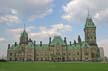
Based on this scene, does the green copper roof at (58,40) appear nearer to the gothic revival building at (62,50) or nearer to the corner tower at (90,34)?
the gothic revival building at (62,50)

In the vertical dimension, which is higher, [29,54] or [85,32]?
[85,32]

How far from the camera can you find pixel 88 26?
5236 inches

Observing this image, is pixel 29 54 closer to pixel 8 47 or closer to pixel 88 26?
pixel 8 47

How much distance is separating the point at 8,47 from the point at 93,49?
44.5 meters

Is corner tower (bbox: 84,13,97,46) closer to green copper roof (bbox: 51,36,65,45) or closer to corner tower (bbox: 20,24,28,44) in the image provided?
green copper roof (bbox: 51,36,65,45)

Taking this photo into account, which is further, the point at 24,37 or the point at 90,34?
the point at 24,37

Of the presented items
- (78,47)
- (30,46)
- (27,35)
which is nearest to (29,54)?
(30,46)

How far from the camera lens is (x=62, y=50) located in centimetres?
12912

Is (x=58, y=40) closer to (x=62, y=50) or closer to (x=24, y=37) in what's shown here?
(x=62, y=50)

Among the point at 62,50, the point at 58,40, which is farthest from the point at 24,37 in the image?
the point at 62,50

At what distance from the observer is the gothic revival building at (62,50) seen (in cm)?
12719

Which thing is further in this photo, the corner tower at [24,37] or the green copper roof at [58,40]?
the corner tower at [24,37]

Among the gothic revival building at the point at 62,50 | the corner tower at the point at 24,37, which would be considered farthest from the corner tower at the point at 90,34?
the corner tower at the point at 24,37

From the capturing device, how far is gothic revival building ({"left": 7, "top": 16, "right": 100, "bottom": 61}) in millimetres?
127188
